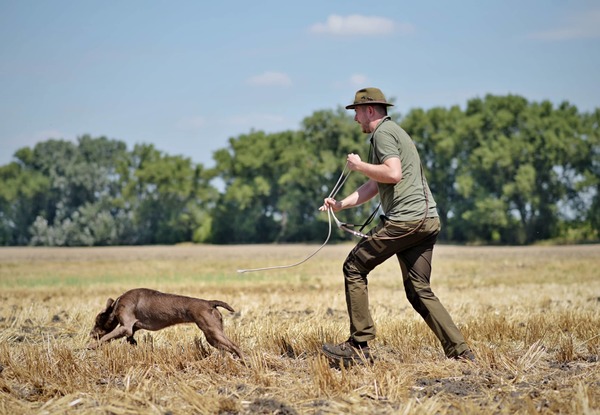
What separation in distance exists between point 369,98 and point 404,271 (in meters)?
1.94

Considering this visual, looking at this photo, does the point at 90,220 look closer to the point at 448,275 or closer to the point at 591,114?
the point at 591,114

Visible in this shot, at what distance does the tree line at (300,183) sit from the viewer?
A: 2589 inches

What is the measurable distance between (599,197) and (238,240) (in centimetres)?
3789

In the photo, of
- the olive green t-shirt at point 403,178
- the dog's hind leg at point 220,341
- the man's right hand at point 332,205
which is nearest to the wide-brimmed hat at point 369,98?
the olive green t-shirt at point 403,178

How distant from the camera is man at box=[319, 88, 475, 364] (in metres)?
7.99

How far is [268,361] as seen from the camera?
325 inches

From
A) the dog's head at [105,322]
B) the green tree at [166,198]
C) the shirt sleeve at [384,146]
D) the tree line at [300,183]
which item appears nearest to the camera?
the shirt sleeve at [384,146]

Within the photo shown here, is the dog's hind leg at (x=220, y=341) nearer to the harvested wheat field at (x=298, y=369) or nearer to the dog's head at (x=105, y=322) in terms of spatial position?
the harvested wheat field at (x=298, y=369)

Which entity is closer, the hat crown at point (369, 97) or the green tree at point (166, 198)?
the hat crown at point (369, 97)

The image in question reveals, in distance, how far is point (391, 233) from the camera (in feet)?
26.2

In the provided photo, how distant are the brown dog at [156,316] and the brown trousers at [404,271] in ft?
4.85

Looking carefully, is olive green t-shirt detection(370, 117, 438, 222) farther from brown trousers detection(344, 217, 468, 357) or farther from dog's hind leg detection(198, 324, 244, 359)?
dog's hind leg detection(198, 324, 244, 359)

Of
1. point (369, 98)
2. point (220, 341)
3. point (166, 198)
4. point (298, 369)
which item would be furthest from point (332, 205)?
point (166, 198)

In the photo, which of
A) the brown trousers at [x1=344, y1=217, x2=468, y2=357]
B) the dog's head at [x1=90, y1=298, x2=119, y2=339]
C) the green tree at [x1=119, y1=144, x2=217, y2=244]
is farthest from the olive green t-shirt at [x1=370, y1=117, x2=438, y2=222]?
the green tree at [x1=119, y1=144, x2=217, y2=244]
